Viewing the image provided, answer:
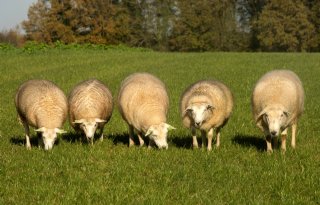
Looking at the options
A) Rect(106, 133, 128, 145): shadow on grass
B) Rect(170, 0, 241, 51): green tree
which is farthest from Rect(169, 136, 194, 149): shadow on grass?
Rect(170, 0, 241, 51): green tree

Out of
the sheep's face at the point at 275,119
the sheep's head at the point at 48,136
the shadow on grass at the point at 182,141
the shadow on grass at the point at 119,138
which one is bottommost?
the shadow on grass at the point at 119,138

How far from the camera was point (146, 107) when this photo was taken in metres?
10.1

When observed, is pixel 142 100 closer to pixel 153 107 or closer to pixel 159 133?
pixel 153 107

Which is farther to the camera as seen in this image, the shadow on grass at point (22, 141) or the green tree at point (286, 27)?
the green tree at point (286, 27)

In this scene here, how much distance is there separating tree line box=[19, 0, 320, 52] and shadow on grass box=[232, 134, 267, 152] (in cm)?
4857

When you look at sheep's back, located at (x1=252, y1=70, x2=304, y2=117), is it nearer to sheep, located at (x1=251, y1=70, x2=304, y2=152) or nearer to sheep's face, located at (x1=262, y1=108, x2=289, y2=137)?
sheep, located at (x1=251, y1=70, x2=304, y2=152)

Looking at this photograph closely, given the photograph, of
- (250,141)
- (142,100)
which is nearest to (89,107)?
(142,100)

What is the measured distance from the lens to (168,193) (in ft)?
22.0

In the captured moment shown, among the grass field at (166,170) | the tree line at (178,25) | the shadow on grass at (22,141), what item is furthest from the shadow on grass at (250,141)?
the tree line at (178,25)

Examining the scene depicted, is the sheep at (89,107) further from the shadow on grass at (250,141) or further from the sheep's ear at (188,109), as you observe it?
the shadow on grass at (250,141)

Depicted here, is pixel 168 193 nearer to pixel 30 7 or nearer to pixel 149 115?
pixel 149 115

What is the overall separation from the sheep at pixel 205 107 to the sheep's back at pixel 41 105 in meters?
2.63

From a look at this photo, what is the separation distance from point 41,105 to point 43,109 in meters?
0.13

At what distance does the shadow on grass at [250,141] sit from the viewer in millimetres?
9961
